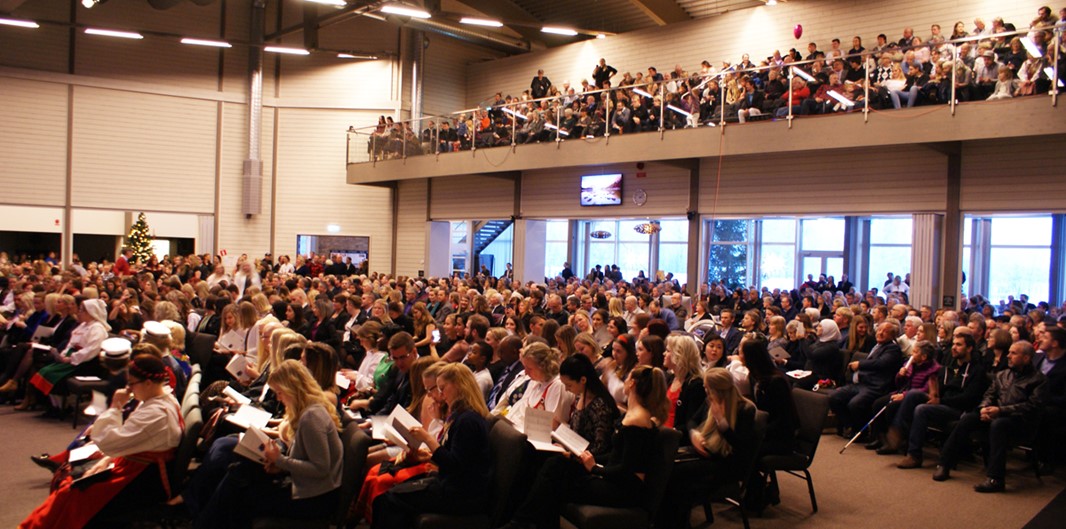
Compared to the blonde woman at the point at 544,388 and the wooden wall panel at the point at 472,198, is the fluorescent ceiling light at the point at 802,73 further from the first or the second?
the blonde woman at the point at 544,388

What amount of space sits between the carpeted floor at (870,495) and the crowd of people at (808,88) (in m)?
6.16

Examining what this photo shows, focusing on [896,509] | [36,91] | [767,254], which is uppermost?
[36,91]

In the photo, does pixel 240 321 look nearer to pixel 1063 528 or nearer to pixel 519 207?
pixel 1063 528

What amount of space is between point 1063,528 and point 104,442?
20.4 ft

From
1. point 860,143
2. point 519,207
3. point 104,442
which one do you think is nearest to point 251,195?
point 519,207

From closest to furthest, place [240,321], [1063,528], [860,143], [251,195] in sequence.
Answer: [1063,528]
[240,321]
[860,143]
[251,195]

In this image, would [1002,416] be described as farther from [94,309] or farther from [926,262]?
[94,309]

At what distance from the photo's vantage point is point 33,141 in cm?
2092

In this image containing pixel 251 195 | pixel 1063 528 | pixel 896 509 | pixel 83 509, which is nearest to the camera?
pixel 83 509

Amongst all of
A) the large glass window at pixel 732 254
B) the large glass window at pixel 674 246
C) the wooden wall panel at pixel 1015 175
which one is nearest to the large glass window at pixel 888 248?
the large glass window at pixel 732 254

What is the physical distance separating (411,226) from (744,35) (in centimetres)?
1042

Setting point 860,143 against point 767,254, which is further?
point 767,254

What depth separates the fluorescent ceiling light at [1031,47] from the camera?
1129 cm

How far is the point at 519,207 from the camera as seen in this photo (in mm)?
20531
